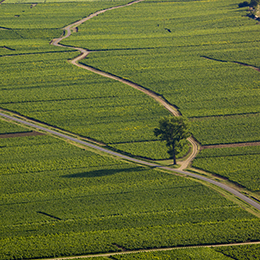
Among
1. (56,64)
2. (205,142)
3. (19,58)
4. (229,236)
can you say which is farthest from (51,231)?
(19,58)

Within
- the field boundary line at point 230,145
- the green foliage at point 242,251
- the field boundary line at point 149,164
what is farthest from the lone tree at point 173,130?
the green foliage at point 242,251

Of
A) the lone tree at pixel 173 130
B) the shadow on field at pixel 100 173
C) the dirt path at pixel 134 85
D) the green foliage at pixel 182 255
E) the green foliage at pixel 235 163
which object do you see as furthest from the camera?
the dirt path at pixel 134 85

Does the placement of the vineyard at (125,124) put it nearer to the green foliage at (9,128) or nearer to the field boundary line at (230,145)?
the green foliage at (9,128)

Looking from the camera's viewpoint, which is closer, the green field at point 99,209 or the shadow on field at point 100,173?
the green field at point 99,209

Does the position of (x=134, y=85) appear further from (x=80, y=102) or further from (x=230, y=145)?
(x=230, y=145)

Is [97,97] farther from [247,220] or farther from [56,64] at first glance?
[247,220]

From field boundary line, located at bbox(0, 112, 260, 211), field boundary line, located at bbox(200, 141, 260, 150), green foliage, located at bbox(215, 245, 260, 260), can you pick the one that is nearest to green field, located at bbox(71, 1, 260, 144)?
field boundary line, located at bbox(200, 141, 260, 150)

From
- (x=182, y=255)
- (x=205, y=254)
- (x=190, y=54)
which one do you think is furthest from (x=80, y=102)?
(x=205, y=254)
